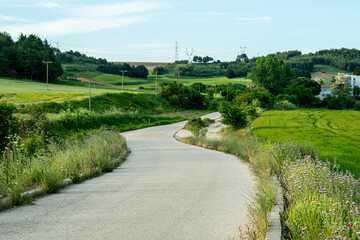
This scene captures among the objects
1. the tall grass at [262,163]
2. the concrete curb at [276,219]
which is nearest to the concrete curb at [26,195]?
the tall grass at [262,163]

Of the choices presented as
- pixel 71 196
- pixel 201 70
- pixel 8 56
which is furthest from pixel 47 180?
pixel 201 70

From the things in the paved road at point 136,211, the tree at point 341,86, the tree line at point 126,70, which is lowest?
the paved road at point 136,211

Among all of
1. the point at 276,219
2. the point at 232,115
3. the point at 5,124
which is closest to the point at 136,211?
the point at 276,219

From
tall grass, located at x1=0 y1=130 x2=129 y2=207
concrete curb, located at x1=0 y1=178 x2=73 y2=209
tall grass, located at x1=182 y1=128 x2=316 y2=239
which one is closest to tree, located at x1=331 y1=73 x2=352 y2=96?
tall grass, located at x1=182 y1=128 x2=316 y2=239

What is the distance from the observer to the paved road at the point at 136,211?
5.93m

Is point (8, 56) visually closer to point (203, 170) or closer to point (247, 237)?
point (203, 170)

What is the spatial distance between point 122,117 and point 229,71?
13220 centimetres

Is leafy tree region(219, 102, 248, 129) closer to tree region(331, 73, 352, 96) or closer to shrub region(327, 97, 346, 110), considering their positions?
shrub region(327, 97, 346, 110)

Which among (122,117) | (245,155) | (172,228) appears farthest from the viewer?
(122,117)

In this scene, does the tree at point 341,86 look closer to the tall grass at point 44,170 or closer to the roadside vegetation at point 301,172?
the roadside vegetation at point 301,172

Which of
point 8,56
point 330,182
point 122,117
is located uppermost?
point 8,56

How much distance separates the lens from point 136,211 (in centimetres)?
727

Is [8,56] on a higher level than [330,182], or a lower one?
higher

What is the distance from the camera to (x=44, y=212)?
23.0 ft
